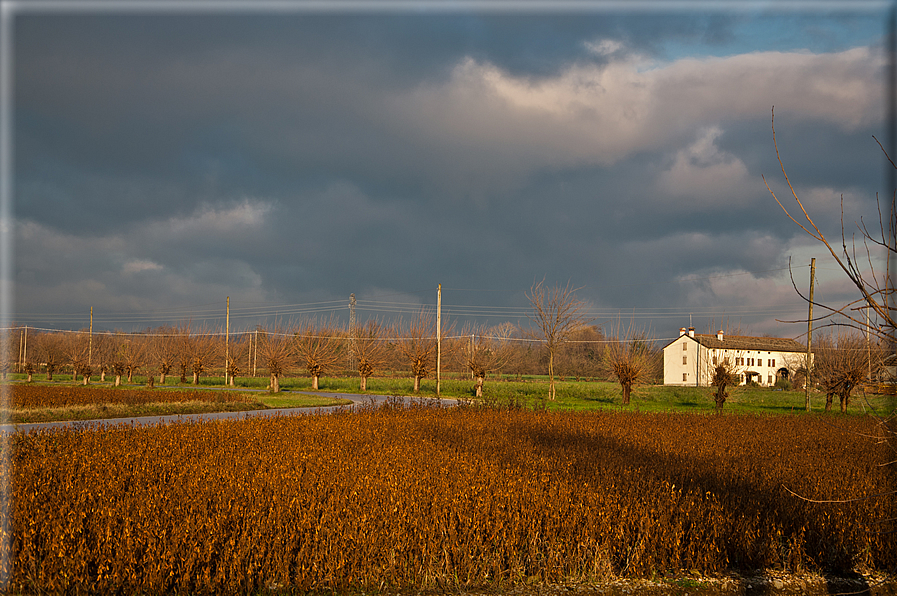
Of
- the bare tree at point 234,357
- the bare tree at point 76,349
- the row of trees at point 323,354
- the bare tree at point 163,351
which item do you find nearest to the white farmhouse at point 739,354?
the row of trees at point 323,354

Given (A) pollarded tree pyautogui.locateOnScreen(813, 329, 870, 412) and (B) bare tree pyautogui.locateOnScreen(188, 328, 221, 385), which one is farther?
(B) bare tree pyautogui.locateOnScreen(188, 328, 221, 385)

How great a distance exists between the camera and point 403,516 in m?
5.18

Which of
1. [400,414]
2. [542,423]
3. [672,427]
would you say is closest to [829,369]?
A: [672,427]

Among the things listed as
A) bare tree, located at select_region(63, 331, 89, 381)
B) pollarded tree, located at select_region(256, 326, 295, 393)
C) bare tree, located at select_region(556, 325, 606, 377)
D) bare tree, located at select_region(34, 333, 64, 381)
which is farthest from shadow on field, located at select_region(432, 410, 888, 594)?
bare tree, located at select_region(556, 325, 606, 377)

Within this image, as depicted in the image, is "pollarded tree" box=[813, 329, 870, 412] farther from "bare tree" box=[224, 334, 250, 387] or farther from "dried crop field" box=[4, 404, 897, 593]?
"bare tree" box=[224, 334, 250, 387]

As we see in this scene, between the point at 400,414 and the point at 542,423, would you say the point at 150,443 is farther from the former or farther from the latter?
the point at 542,423

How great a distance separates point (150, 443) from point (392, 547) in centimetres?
653

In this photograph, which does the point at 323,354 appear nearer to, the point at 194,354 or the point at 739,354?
the point at 194,354

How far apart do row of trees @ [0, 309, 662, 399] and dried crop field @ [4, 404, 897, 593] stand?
61.3ft

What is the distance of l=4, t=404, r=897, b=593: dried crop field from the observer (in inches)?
173

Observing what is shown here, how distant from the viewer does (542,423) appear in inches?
556

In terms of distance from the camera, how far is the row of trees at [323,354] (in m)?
34.8

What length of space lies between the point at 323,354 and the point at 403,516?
115 feet

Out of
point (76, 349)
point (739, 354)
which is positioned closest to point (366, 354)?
point (76, 349)
